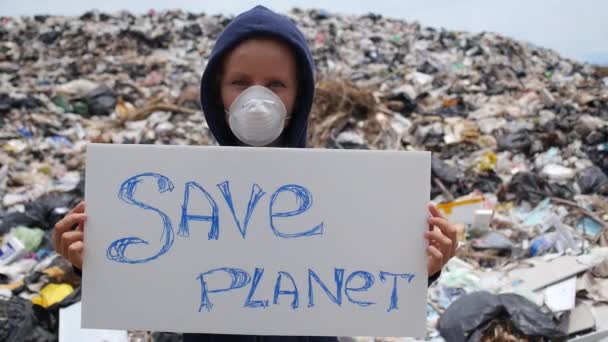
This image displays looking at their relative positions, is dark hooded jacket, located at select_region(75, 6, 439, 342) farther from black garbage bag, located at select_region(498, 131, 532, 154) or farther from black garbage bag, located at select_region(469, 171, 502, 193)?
black garbage bag, located at select_region(498, 131, 532, 154)

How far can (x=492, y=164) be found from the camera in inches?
175

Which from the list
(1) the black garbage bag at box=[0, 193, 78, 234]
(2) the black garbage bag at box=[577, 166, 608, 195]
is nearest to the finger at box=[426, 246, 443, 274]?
(1) the black garbage bag at box=[0, 193, 78, 234]

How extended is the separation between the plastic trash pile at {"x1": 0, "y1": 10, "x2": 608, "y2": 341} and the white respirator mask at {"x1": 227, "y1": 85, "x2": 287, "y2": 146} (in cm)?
139

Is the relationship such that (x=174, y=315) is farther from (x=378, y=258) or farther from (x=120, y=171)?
(x=378, y=258)

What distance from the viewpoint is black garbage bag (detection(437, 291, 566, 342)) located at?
211 centimetres

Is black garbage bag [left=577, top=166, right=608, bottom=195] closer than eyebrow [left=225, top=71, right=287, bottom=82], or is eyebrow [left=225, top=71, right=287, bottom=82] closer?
eyebrow [left=225, top=71, right=287, bottom=82]

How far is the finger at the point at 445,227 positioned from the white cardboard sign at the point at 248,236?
2cm

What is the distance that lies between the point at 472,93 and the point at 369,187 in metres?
6.64

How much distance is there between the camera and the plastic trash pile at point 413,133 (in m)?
2.39

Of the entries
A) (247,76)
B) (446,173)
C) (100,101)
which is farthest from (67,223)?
(100,101)

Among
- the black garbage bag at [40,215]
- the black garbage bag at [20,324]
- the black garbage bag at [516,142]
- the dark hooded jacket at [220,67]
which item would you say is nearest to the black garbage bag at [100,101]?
the black garbage bag at [40,215]

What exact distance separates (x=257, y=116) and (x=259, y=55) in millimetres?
155

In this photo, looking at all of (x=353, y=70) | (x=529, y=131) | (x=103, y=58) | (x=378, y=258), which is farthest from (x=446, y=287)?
(x=103, y=58)

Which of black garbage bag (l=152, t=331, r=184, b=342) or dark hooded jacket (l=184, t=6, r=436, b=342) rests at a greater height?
dark hooded jacket (l=184, t=6, r=436, b=342)
